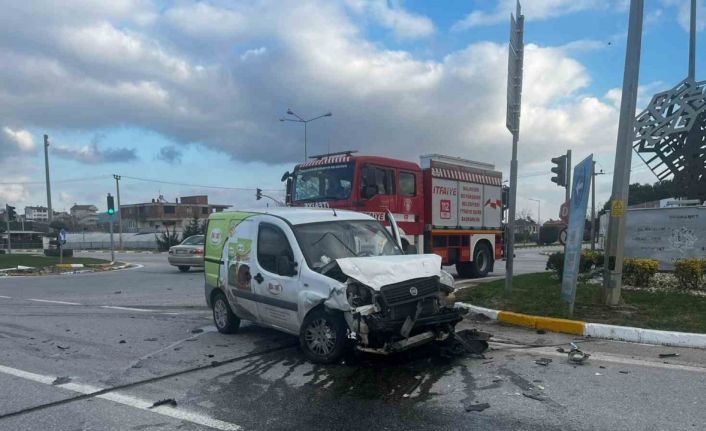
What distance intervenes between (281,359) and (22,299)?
32.8 feet

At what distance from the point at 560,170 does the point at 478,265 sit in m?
5.72

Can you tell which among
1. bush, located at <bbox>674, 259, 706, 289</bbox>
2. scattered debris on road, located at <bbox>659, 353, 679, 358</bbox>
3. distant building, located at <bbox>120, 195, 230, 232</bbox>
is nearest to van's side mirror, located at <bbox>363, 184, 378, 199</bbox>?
bush, located at <bbox>674, 259, 706, 289</bbox>

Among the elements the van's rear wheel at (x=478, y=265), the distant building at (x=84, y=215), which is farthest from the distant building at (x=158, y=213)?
the van's rear wheel at (x=478, y=265)

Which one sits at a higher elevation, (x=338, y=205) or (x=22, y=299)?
(x=338, y=205)

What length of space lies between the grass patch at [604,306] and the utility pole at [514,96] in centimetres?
76

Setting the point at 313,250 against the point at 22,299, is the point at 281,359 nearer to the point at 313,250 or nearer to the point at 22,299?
the point at 313,250

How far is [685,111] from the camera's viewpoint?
93.6 feet

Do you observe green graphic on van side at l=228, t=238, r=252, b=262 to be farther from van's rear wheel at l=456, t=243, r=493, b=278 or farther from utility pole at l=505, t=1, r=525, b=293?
van's rear wheel at l=456, t=243, r=493, b=278

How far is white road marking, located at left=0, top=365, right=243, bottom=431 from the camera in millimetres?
4359

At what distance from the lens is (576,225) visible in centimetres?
839

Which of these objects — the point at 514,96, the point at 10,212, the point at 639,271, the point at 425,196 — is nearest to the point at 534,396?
the point at 514,96

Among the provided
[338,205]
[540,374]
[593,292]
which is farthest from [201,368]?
[593,292]

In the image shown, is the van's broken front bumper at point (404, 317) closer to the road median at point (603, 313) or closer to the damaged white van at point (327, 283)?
the damaged white van at point (327, 283)

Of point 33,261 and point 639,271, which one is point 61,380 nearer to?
point 639,271
